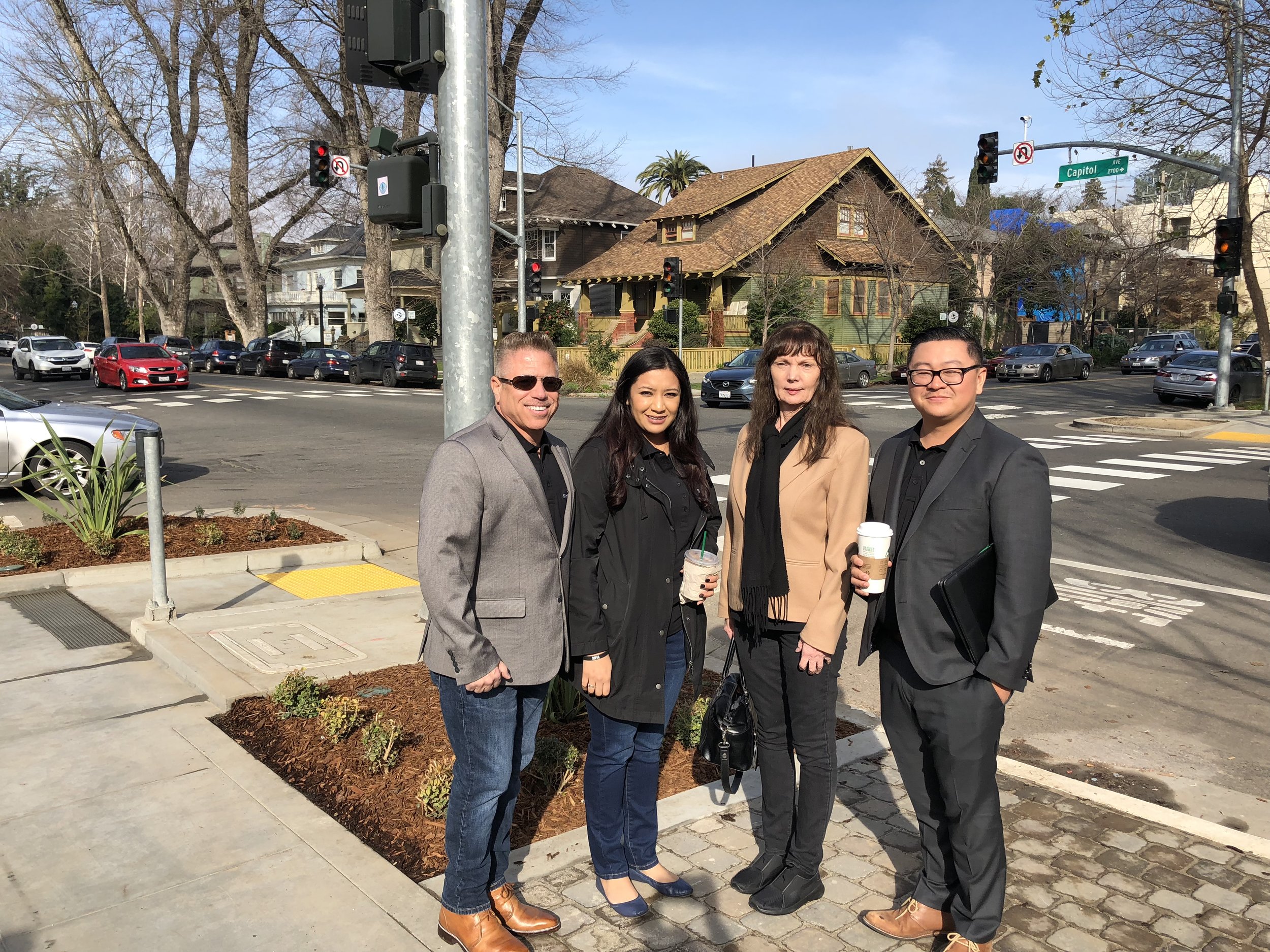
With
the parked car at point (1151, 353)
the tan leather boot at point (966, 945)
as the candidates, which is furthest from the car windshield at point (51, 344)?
the parked car at point (1151, 353)

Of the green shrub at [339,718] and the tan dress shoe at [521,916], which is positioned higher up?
the green shrub at [339,718]

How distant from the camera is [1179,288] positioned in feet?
183

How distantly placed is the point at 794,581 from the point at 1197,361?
26516 millimetres

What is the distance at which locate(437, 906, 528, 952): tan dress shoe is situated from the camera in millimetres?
3010

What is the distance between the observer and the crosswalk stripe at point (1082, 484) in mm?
12828

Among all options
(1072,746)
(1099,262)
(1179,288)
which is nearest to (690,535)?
(1072,746)

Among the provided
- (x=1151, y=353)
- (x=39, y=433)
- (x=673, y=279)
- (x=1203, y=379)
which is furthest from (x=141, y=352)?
(x=1151, y=353)

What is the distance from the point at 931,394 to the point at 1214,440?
18.5 metres

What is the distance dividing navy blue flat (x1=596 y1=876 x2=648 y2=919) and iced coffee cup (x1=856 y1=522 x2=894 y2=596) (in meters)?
1.33

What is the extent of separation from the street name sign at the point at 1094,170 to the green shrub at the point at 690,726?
67.9ft

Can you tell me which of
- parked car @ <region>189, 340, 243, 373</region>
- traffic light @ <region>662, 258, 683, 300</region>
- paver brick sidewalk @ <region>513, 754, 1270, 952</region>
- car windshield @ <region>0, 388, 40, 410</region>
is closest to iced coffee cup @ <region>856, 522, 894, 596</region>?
paver brick sidewalk @ <region>513, 754, 1270, 952</region>

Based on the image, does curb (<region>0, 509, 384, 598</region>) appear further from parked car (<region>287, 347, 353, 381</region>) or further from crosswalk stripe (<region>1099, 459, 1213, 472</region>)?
parked car (<region>287, 347, 353, 381</region>)

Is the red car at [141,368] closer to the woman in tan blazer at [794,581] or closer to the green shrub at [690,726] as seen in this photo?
the green shrub at [690,726]

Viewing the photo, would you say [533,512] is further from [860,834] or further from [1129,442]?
[1129,442]
